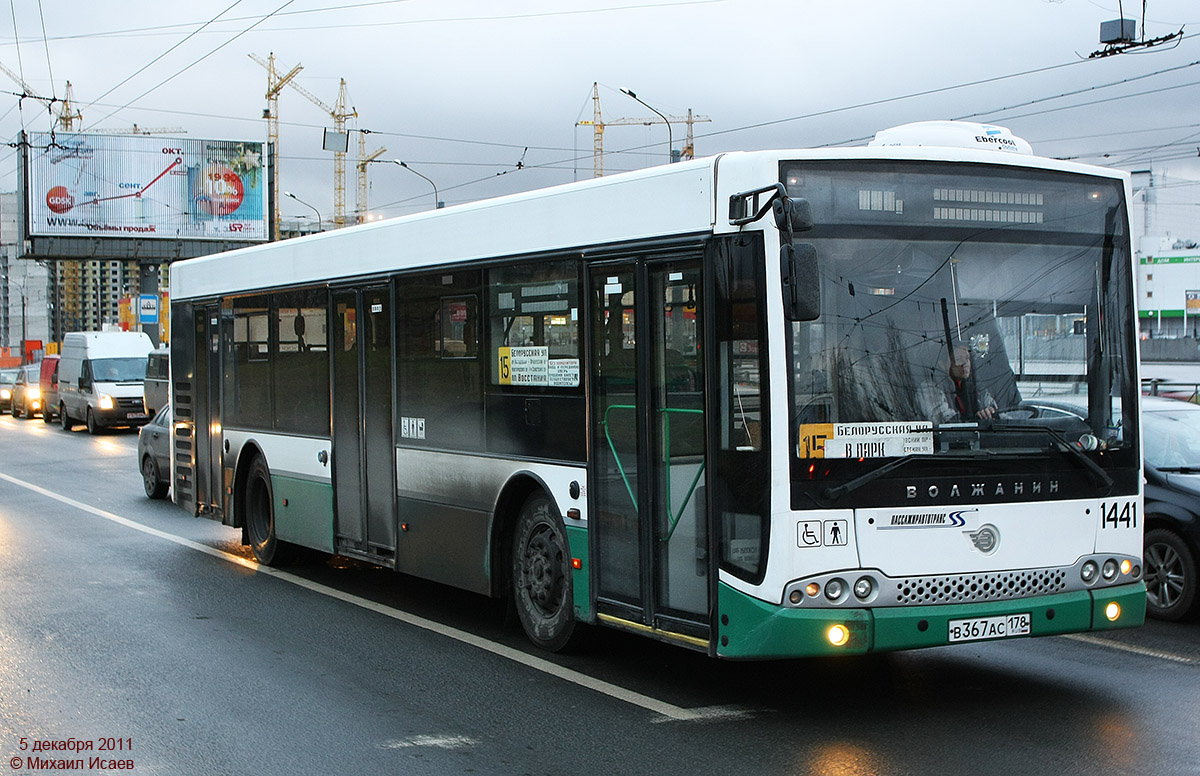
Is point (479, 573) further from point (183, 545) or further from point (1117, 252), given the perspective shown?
point (183, 545)

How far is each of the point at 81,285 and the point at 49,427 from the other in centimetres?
11353

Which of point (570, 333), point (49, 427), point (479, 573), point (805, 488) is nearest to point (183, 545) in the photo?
point (479, 573)

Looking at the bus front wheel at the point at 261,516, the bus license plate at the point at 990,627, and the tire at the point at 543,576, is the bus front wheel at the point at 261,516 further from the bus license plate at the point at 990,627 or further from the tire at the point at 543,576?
the bus license plate at the point at 990,627

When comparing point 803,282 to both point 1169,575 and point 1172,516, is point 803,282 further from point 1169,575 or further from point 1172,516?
point 1169,575

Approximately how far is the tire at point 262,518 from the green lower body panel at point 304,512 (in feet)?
0.59

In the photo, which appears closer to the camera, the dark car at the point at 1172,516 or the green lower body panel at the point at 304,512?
the dark car at the point at 1172,516

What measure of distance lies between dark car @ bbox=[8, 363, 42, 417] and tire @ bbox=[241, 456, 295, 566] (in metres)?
35.5

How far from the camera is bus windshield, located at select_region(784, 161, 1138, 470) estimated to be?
6.64m

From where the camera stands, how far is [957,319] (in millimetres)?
6793

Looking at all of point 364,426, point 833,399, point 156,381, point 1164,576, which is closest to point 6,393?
point 156,381

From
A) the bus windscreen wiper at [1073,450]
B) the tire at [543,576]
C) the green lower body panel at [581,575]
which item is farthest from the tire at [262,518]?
the bus windscreen wiper at [1073,450]

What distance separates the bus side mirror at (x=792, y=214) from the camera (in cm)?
635

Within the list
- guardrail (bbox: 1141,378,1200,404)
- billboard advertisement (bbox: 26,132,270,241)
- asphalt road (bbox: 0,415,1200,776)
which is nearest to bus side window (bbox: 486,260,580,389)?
asphalt road (bbox: 0,415,1200,776)

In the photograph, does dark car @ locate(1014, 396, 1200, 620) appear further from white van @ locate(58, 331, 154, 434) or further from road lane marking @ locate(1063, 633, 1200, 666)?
white van @ locate(58, 331, 154, 434)
